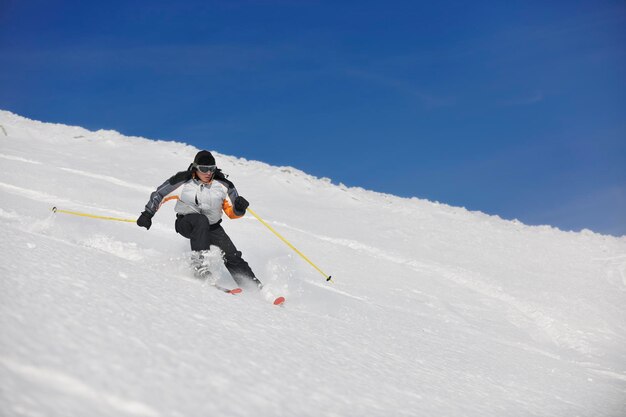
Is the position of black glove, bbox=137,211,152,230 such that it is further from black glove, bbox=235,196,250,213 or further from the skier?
black glove, bbox=235,196,250,213

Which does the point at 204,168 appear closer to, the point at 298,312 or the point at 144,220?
the point at 144,220

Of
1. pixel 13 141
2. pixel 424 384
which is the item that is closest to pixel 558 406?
pixel 424 384

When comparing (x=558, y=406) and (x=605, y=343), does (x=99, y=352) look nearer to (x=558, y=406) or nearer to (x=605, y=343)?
(x=558, y=406)

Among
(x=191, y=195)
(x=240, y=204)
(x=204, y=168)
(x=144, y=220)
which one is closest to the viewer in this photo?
(x=144, y=220)

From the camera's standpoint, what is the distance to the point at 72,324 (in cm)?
265

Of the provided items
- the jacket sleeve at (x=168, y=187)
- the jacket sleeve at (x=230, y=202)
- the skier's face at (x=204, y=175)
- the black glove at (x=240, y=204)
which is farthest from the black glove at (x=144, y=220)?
the black glove at (x=240, y=204)

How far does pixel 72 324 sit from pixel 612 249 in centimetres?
1497

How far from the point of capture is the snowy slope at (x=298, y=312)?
95.0 inches

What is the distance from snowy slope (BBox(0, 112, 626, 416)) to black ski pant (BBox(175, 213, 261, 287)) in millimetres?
382

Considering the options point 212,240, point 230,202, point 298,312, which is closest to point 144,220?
point 212,240

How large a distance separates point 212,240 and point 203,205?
0.44m

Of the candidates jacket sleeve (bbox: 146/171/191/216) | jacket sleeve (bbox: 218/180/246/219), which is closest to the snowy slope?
jacket sleeve (bbox: 146/171/191/216)

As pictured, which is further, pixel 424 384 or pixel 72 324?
pixel 424 384

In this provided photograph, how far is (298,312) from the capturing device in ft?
17.6
